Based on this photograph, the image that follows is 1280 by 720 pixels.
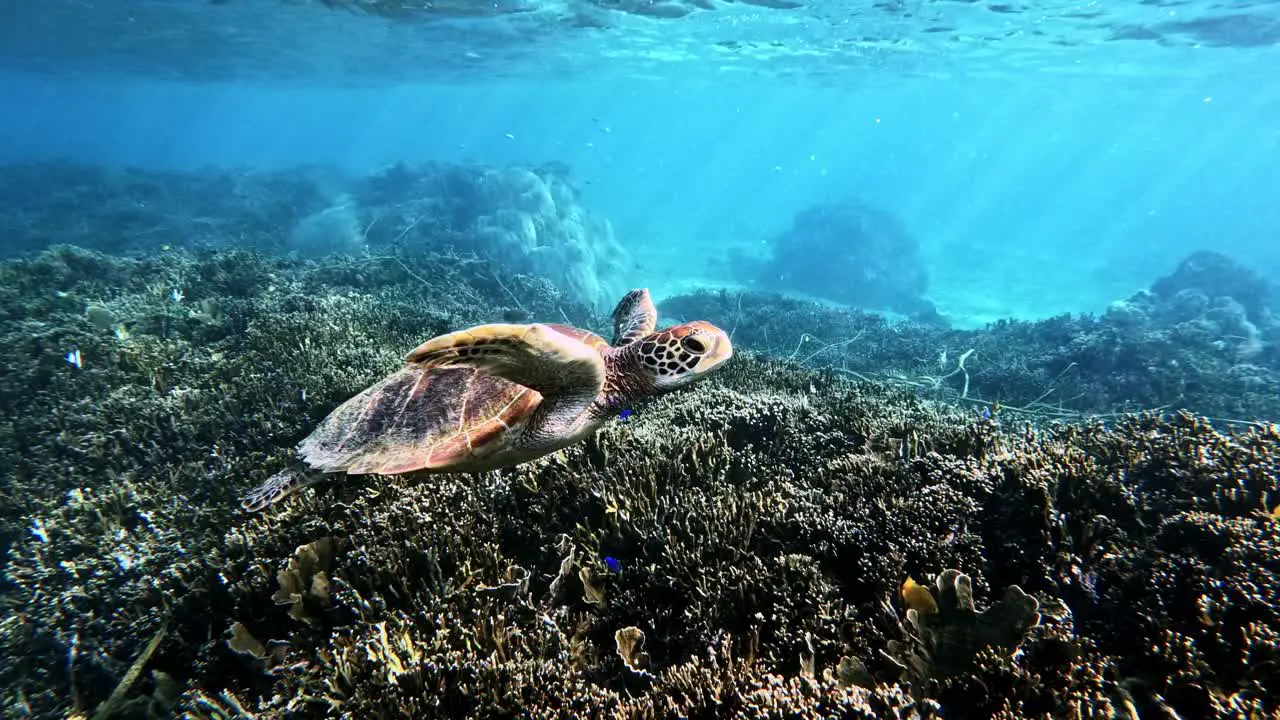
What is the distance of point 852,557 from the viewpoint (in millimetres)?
3119

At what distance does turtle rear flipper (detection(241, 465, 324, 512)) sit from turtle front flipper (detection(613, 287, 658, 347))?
2465 mm

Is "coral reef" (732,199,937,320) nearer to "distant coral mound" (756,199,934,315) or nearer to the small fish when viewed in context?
"distant coral mound" (756,199,934,315)

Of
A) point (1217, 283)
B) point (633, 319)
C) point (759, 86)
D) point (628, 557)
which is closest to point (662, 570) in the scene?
point (628, 557)

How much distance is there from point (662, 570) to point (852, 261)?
30904 mm

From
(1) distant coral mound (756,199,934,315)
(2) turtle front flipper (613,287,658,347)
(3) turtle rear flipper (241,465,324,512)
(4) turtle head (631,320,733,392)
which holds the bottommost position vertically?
(1) distant coral mound (756,199,934,315)

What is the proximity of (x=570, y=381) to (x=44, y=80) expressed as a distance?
73249 mm

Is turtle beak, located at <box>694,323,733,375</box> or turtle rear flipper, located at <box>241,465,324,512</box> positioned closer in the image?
turtle beak, located at <box>694,323,733,375</box>

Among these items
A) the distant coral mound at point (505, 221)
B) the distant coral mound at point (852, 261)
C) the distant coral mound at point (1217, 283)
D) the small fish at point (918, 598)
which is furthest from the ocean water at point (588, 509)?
the distant coral mound at point (852, 261)

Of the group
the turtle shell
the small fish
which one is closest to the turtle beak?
the turtle shell

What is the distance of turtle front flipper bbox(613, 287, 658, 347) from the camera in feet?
14.4

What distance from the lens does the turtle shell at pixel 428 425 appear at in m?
3.45

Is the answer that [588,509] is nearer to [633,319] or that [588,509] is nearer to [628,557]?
[628,557]

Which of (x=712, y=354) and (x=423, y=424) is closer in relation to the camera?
(x=712, y=354)

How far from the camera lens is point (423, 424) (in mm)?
3672
